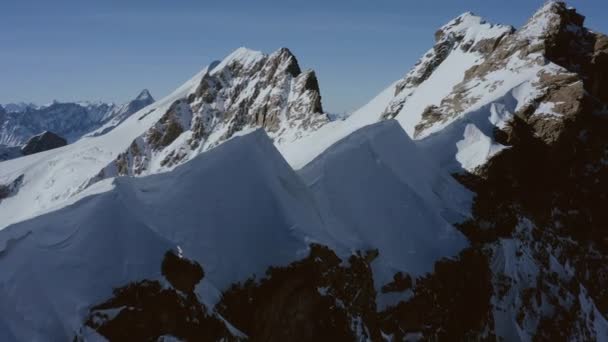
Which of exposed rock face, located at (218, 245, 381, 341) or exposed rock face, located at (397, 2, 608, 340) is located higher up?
exposed rock face, located at (218, 245, 381, 341)

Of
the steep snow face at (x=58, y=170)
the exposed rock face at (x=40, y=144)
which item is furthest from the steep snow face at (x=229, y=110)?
the exposed rock face at (x=40, y=144)

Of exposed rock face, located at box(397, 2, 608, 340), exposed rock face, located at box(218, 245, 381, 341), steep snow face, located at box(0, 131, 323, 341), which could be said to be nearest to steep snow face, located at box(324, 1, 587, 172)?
exposed rock face, located at box(397, 2, 608, 340)

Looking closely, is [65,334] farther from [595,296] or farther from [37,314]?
[595,296]

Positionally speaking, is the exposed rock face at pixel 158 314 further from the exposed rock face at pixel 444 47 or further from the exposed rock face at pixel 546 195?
the exposed rock face at pixel 444 47

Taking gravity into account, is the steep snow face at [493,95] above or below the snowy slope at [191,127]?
above

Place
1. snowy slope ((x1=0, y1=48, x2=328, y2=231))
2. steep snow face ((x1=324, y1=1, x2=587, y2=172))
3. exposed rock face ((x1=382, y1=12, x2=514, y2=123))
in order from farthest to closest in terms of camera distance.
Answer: snowy slope ((x1=0, y1=48, x2=328, y2=231)), exposed rock face ((x1=382, y1=12, x2=514, y2=123)), steep snow face ((x1=324, y1=1, x2=587, y2=172))

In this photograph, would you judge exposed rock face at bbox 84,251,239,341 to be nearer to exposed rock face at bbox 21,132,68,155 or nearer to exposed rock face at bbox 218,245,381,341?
exposed rock face at bbox 218,245,381,341
